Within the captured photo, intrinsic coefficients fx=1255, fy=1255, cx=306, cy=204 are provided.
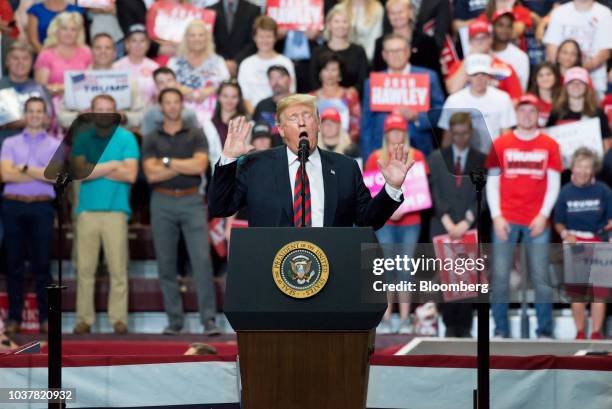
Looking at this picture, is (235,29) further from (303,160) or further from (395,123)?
(303,160)

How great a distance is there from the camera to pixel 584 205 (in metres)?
11.2

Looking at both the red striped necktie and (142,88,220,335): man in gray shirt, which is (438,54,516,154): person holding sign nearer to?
(142,88,220,335): man in gray shirt

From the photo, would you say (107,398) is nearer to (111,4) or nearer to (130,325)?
(130,325)

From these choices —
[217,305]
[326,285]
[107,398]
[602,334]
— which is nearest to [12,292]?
[217,305]

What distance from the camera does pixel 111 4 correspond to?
42.7 feet

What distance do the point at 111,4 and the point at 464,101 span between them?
3.87 m

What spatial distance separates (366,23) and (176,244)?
3170 mm

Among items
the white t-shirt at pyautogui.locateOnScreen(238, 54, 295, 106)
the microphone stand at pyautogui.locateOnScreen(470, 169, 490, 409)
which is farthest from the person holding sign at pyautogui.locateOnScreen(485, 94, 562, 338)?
the microphone stand at pyautogui.locateOnScreen(470, 169, 490, 409)

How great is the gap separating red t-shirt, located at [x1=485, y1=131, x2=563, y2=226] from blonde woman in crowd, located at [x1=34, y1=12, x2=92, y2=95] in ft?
14.0

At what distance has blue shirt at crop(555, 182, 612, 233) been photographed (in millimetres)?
11195

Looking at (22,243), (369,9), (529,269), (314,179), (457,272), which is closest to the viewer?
(457,272)

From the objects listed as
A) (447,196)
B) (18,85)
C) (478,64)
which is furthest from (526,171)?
(18,85)

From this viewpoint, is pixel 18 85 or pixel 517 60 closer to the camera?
pixel 18 85

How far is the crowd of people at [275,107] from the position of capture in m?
11.4
